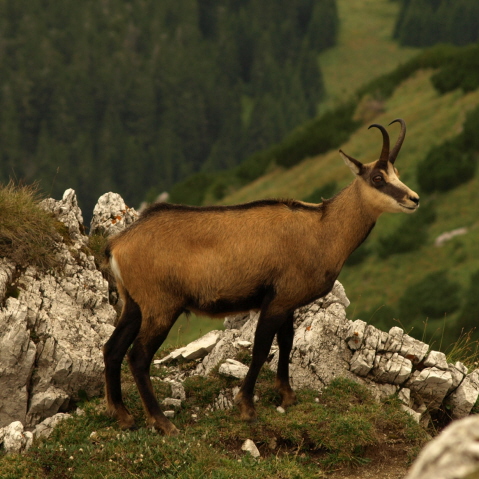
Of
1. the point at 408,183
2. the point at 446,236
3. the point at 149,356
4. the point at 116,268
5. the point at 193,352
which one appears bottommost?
the point at 446,236

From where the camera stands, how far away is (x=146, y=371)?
1093cm

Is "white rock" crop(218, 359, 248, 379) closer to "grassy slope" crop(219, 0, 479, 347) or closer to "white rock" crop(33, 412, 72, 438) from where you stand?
"white rock" crop(33, 412, 72, 438)

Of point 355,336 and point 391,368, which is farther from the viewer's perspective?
point 355,336

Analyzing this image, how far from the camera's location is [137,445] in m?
10.2

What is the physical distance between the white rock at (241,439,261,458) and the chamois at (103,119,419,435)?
52 cm

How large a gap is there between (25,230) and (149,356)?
3280 mm

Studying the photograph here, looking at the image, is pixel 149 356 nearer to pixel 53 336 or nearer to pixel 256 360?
pixel 256 360

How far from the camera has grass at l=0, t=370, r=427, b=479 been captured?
389 inches

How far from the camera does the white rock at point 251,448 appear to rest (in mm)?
10500

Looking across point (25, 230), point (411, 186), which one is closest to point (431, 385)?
point (25, 230)

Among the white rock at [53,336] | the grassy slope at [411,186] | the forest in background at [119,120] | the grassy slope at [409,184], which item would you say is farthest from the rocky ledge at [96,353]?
the forest in background at [119,120]

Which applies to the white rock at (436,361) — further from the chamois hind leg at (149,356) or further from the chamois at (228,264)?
the chamois hind leg at (149,356)

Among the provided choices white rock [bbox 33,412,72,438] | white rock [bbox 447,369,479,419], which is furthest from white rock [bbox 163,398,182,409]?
white rock [bbox 447,369,479,419]

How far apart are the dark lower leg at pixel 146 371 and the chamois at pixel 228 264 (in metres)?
0.01
